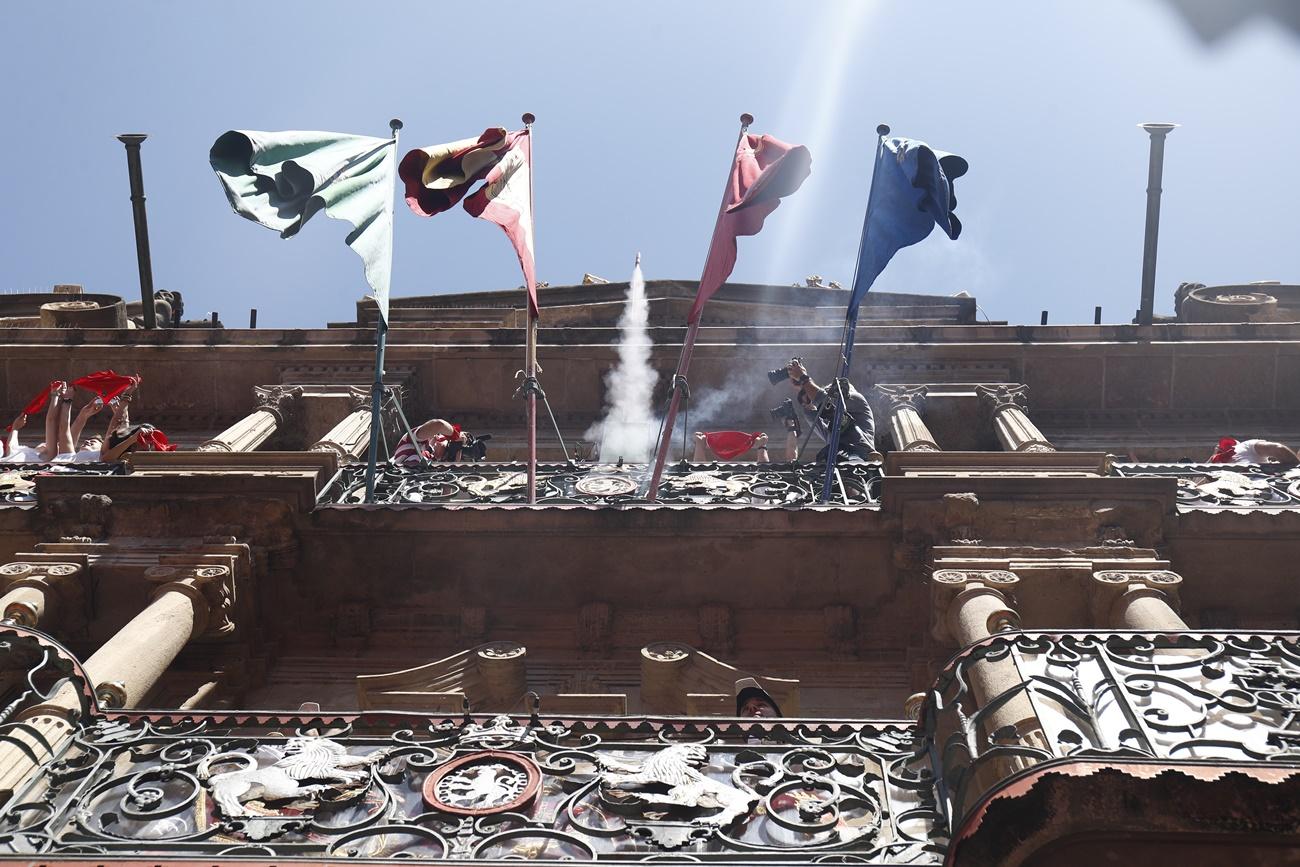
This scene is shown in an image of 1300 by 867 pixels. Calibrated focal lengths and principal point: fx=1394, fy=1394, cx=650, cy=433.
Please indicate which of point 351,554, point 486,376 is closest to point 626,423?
point 486,376

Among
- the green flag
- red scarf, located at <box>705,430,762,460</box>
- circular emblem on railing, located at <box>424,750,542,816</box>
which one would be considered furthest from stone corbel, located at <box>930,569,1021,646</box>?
the green flag

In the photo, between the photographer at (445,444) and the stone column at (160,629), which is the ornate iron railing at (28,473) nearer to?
the stone column at (160,629)

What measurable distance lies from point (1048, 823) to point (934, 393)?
14.0 meters

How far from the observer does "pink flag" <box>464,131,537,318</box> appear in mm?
17234

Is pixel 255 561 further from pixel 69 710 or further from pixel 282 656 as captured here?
pixel 69 710

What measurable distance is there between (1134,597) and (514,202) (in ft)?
30.8

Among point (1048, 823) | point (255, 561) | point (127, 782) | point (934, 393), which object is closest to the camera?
point (1048, 823)

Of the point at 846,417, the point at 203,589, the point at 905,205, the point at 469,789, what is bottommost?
the point at 469,789

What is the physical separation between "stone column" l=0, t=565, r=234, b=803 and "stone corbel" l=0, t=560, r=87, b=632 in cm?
70

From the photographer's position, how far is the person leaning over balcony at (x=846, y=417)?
54.1ft

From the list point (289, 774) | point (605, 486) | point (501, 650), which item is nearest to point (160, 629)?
point (501, 650)

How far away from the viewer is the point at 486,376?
21.9 m

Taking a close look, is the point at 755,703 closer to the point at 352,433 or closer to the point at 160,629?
the point at 160,629

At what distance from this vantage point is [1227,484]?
15.0 meters
